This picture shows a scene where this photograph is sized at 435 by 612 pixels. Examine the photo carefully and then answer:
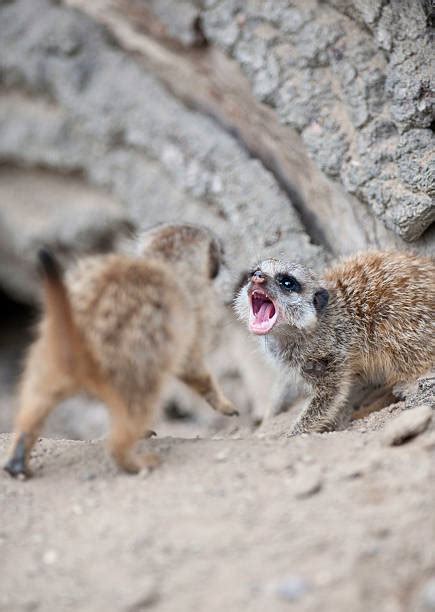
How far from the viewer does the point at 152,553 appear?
7.35ft

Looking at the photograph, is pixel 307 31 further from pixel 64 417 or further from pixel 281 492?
pixel 64 417

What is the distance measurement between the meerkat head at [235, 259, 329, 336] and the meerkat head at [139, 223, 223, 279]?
0.72 ft

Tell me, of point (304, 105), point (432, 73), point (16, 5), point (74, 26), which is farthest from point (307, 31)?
point (16, 5)

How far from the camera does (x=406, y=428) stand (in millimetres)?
2662

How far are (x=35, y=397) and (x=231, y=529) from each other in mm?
890

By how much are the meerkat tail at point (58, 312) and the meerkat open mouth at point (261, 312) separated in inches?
50.6

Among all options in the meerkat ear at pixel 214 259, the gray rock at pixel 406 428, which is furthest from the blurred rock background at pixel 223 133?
the gray rock at pixel 406 428

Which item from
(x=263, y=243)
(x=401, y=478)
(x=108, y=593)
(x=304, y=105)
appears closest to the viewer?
(x=108, y=593)

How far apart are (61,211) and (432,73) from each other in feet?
11.8

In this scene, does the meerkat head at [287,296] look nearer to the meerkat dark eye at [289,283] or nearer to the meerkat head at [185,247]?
the meerkat dark eye at [289,283]

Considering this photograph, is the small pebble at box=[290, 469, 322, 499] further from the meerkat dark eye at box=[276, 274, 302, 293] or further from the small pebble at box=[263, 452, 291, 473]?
the meerkat dark eye at box=[276, 274, 302, 293]

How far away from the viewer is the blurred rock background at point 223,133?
360cm

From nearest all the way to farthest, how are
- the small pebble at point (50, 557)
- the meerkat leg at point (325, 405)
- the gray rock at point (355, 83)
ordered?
the small pebble at point (50, 557), the gray rock at point (355, 83), the meerkat leg at point (325, 405)

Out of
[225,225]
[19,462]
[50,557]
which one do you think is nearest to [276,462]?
[50,557]
